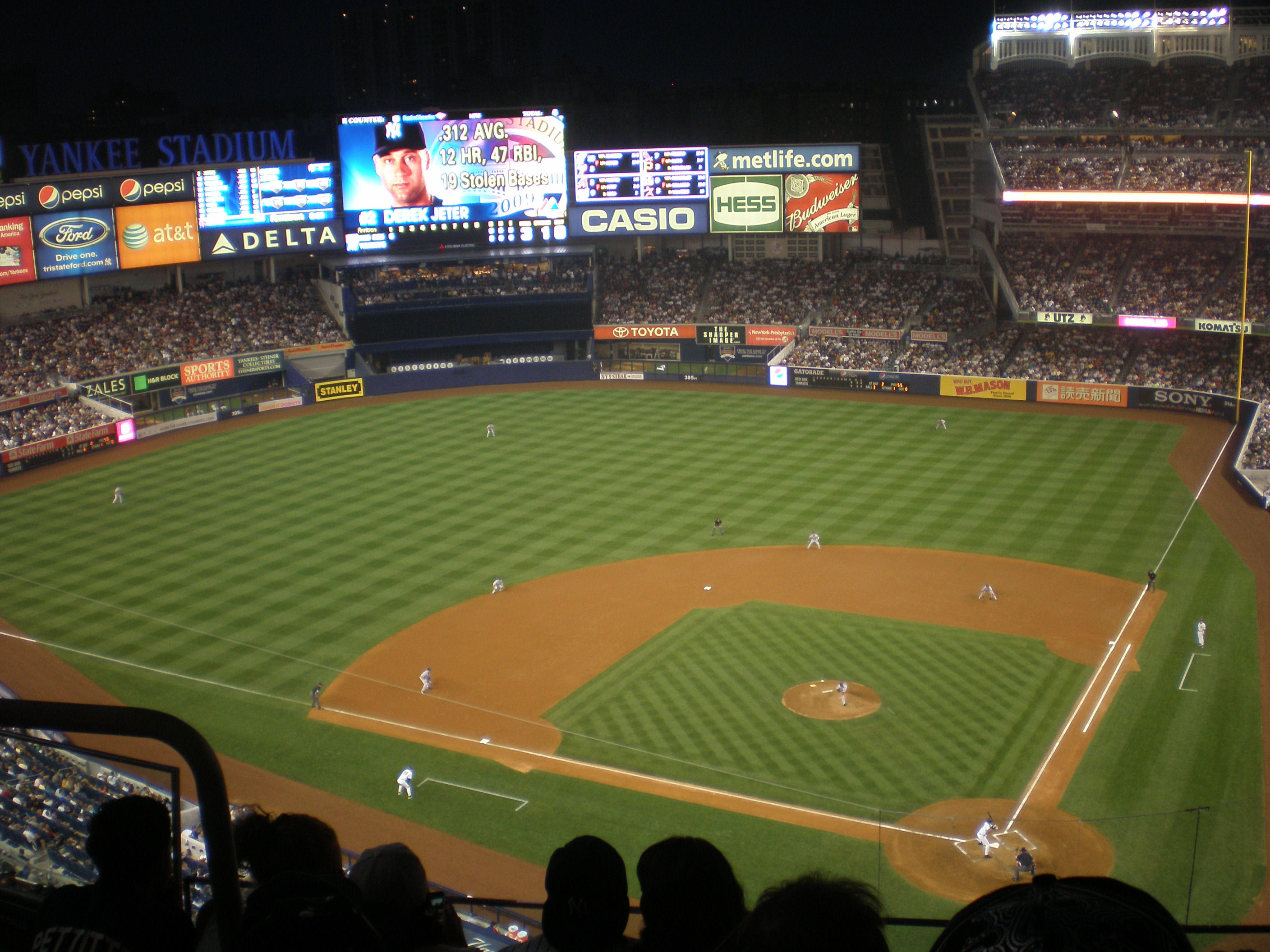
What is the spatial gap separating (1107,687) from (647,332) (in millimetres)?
41372

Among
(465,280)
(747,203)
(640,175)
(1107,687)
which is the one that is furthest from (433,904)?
(465,280)

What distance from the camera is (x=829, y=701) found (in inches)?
953

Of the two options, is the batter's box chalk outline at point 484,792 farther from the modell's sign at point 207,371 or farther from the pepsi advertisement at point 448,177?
the pepsi advertisement at point 448,177

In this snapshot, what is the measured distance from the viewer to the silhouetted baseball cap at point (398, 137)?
59.2m

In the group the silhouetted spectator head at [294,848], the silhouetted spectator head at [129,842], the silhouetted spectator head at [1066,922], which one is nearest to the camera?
the silhouetted spectator head at [1066,922]

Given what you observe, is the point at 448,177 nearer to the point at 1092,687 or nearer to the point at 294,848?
the point at 1092,687

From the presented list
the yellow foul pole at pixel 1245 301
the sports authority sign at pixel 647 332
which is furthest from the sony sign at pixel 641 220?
the yellow foul pole at pixel 1245 301

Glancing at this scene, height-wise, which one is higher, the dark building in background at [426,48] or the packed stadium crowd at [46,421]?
the dark building in background at [426,48]

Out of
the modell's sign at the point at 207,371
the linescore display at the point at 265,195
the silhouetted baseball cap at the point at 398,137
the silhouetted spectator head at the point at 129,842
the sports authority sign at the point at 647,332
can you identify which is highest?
the silhouetted baseball cap at the point at 398,137

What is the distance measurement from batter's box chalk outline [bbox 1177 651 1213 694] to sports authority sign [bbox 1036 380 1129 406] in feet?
86.6

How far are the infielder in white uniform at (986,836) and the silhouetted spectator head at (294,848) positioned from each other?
1656cm

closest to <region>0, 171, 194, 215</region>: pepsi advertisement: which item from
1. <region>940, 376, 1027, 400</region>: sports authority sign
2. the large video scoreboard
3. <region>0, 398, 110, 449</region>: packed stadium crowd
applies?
<region>0, 398, 110, 449</region>: packed stadium crowd

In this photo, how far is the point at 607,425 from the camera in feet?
168

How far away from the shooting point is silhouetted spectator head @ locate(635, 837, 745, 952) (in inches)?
145
